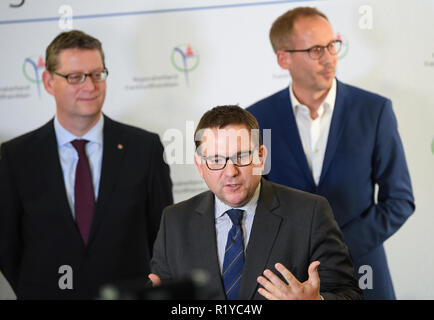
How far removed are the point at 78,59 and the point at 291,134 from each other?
1.38 meters

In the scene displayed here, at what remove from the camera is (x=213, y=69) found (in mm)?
4109

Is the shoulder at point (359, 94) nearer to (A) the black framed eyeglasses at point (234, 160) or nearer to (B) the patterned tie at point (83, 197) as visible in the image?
(A) the black framed eyeglasses at point (234, 160)

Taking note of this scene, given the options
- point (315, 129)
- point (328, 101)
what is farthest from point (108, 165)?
point (328, 101)

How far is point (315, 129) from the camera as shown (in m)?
3.71

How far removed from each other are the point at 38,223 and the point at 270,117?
1.58m

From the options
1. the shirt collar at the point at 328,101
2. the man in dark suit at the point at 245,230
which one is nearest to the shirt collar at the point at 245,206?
the man in dark suit at the point at 245,230

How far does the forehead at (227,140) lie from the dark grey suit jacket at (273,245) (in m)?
→ 0.25

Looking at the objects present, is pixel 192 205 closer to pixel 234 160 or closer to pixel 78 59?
pixel 234 160

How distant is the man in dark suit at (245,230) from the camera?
236 centimetres

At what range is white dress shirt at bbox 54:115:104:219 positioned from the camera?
3.80 m

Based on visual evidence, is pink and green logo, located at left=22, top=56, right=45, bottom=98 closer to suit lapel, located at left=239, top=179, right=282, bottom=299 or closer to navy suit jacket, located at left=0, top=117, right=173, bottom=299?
navy suit jacket, located at left=0, top=117, right=173, bottom=299

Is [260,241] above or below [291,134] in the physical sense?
below
